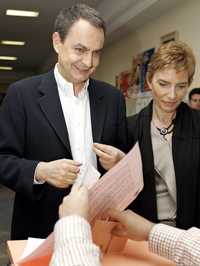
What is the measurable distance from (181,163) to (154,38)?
458cm

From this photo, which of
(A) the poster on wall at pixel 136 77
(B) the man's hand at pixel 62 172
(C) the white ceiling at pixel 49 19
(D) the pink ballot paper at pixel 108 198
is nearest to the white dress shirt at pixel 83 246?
(D) the pink ballot paper at pixel 108 198

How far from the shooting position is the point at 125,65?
23.9 feet

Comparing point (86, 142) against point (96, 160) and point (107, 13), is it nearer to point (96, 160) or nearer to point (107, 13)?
point (96, 160)

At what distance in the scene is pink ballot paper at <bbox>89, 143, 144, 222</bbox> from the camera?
1.03 metres

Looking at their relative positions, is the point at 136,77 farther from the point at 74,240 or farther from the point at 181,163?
the point at 74,240

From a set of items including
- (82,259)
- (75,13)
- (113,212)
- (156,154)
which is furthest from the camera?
(156,154)

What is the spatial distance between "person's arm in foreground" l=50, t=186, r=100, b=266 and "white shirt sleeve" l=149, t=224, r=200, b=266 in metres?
0.26

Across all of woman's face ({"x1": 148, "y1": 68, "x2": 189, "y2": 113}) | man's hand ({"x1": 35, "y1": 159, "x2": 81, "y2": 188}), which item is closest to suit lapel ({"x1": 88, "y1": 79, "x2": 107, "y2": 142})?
woman's face ({"x1": 148, "y1": 68, "x2": 189, "y2": 113})

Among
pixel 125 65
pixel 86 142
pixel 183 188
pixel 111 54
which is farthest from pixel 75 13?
pixel 111 54

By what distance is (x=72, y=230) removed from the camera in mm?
881

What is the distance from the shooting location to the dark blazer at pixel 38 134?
1.48 meters

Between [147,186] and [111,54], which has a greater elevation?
[111,54]

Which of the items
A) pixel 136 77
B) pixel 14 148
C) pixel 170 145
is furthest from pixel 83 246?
pixel 136 77

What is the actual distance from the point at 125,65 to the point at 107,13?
0.96 metres
